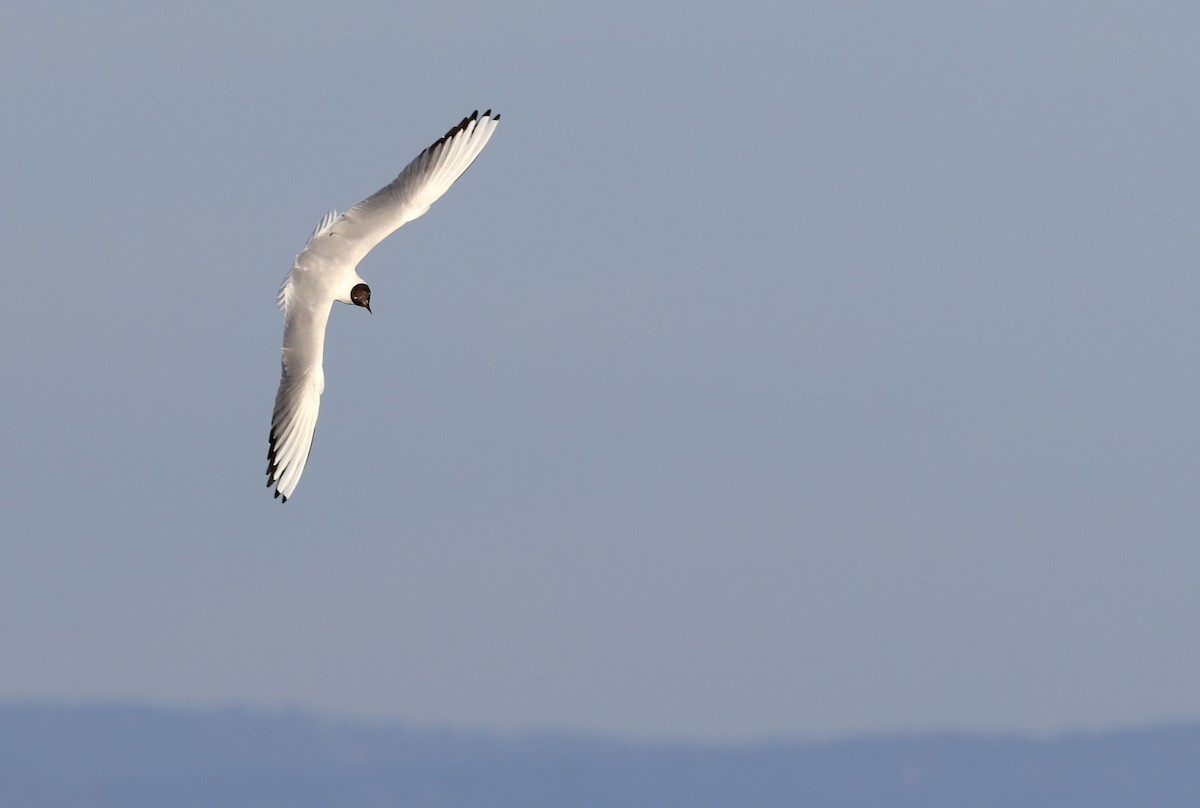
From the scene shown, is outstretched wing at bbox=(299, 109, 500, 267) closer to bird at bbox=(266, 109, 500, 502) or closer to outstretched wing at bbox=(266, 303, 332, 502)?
bird at bbox=(266, 109, 500, 502)

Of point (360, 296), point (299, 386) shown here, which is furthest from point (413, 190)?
point (299, 386)

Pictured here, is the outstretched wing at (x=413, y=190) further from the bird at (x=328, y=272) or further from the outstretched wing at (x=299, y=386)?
the outstretched wing at (x=299, y=386)

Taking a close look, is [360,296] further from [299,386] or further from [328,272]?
[299,386]

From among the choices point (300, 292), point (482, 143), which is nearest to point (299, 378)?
point (300, 292)

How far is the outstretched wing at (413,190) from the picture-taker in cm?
2777

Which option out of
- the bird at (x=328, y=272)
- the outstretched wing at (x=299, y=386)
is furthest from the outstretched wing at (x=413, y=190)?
the outstretched wing at (x=299, y=386)

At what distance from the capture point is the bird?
27281mm

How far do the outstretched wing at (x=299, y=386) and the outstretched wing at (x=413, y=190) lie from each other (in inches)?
40.6

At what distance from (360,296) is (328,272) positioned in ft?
1.83

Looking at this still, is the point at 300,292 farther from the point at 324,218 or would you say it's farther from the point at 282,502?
the point at 282,502

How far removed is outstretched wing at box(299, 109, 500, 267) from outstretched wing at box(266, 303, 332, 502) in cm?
103

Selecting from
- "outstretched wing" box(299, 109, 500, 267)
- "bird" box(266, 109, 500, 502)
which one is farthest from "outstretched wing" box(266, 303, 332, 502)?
"outstretched wing" box(299, 109, 500, 267)

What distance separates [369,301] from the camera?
27.9 m

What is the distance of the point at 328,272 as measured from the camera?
27.5 m
